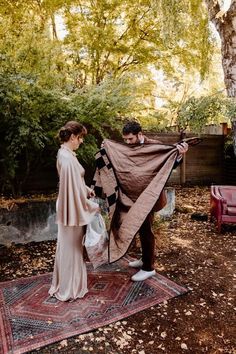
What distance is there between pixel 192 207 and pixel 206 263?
3711mm

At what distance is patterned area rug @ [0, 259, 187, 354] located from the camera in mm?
3127

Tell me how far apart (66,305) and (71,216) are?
1050 millimetres

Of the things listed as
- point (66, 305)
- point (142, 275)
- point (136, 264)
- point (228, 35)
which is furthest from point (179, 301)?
point (228, 35)

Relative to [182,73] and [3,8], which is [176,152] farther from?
[182,73]

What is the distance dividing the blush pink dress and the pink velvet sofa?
338cm

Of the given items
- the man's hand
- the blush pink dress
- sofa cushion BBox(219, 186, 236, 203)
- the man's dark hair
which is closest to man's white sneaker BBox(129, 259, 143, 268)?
the blush pink dress

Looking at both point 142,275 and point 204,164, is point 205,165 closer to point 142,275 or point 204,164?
point 204,164

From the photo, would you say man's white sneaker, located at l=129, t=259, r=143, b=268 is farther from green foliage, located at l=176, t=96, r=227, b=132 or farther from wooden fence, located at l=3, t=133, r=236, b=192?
wooden fence, located at l=3, t=133, r=236, b=192

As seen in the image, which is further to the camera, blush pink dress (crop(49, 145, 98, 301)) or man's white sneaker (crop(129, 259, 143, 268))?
man's white sneaker (crop(129, 259, 143, 268))

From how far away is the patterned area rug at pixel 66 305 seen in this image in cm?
313

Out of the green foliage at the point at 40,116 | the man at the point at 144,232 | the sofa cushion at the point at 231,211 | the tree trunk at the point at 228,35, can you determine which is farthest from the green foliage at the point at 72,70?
the sofa cushion at the point at 231,211

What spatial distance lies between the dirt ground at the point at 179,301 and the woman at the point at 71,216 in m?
0.74

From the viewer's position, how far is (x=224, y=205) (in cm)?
630

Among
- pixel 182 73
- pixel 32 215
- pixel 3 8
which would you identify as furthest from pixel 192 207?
pixel 3 8
